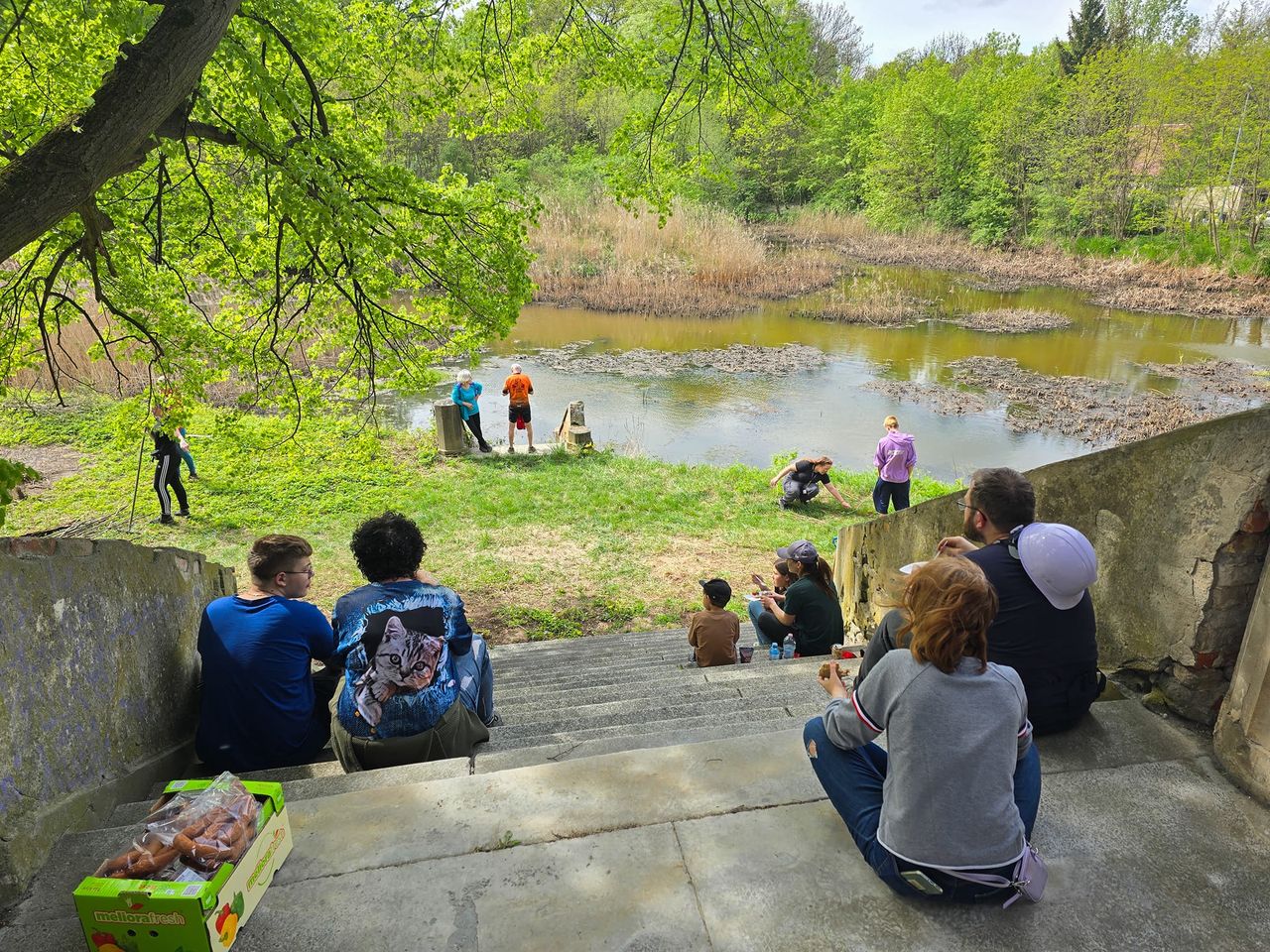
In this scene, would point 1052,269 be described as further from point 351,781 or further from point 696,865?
point 351,781

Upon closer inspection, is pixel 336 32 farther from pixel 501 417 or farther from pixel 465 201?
pixel 501 417

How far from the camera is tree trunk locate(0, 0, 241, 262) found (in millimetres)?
3479

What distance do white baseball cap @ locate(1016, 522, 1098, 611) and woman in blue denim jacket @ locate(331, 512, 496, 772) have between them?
7.48 ft

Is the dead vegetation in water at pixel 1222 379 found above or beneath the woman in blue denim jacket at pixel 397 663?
beneath

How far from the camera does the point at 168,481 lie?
921cm

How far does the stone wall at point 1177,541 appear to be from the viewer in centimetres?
279

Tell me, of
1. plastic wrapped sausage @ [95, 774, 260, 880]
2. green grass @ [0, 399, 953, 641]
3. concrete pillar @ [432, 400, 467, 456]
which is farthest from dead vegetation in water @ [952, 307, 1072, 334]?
plastic wrapped sausage @ [95, 774, 260, 880]

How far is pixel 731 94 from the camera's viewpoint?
765 cm

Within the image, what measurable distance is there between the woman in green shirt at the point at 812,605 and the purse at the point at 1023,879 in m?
3.06

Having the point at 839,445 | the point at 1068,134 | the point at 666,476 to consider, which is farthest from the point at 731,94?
the point at 1068,134

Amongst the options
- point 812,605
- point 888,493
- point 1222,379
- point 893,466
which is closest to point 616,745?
point 812,605

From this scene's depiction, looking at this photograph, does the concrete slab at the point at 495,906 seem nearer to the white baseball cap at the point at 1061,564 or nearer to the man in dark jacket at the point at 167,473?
the white baseball cap at the point at 1061,564

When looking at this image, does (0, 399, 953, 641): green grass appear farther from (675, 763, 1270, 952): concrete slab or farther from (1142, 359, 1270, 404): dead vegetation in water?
(1142, 359, 1270, 404): dead vegetation in water

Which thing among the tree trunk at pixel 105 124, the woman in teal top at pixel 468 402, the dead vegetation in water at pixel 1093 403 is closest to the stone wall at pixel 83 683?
the tree trunk at pixel 105 124
